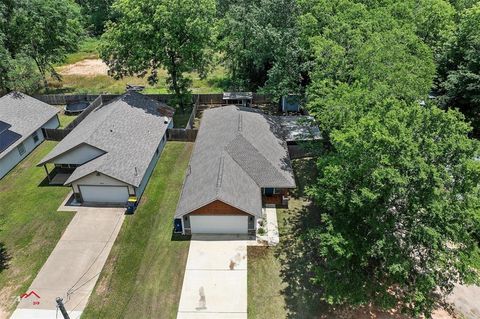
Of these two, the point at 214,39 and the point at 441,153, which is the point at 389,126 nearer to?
the point at 441,153

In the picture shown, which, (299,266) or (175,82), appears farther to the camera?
(175,82)

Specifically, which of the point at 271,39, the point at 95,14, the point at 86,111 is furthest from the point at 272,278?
the point at 95,14

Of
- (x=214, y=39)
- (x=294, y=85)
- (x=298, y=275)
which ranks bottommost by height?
(x=298, y=275)

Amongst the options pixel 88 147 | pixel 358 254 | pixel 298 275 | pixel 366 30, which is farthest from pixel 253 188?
pixel 366 30

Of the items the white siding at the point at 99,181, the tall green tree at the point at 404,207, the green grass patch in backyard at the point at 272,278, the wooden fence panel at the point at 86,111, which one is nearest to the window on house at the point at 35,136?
the wooden fence panel at the point at 86,111

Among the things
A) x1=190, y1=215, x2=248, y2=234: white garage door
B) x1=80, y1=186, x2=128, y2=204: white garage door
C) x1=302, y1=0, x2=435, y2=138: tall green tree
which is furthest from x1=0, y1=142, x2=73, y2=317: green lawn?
x1=302, y1=0, x2=435, y2=138: tall green tree

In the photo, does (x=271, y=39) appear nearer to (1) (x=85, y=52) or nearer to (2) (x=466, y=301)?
(2) (x=466, y=301)
